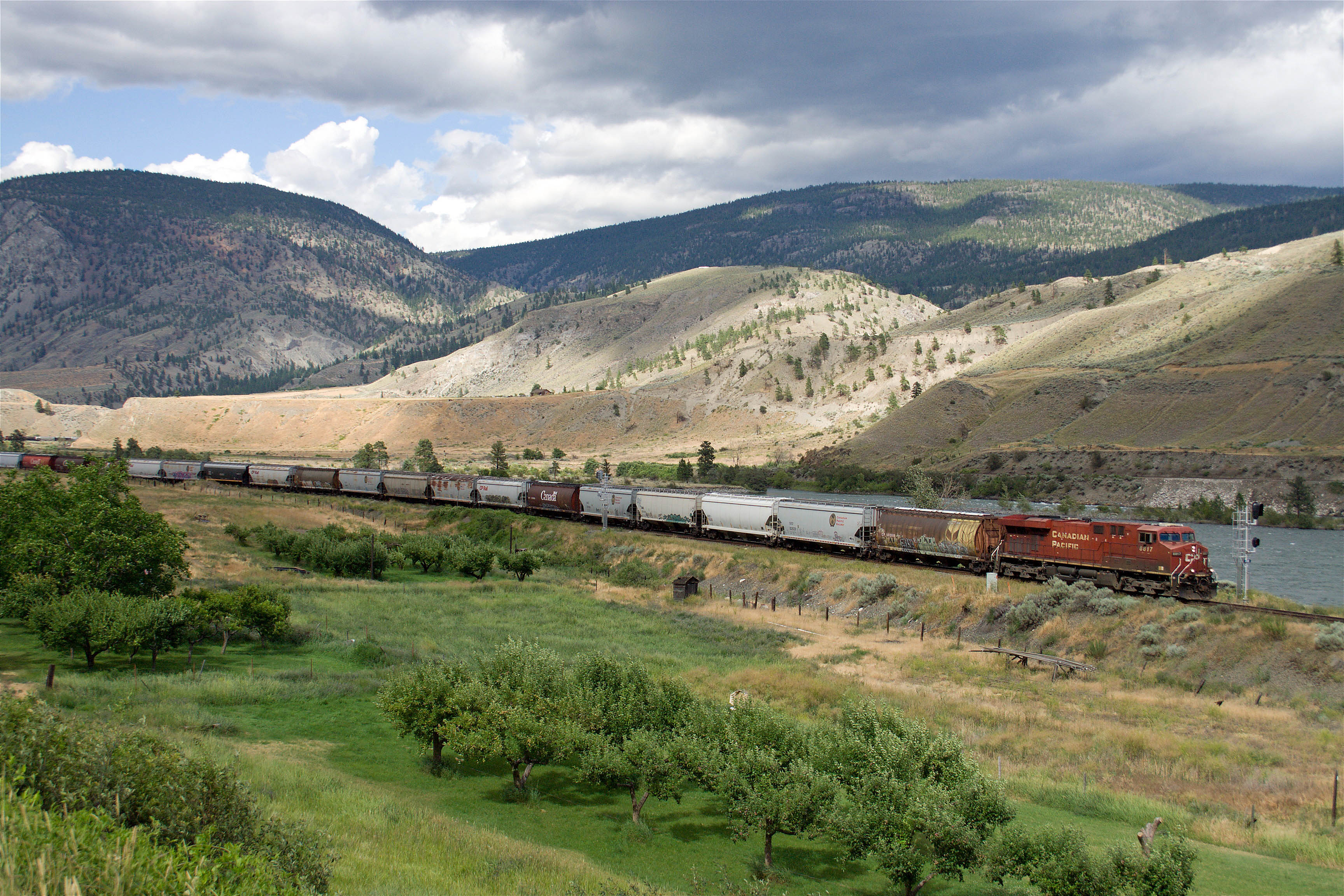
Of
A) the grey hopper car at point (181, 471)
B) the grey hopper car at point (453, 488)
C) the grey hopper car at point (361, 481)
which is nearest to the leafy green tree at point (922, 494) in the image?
the grey hopper car at point (453, 488)

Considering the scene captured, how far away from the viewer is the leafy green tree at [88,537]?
108ft

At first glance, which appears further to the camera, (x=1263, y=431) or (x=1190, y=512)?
(x=1263, y=431)

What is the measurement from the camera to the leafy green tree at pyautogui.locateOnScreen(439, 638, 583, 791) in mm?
22266

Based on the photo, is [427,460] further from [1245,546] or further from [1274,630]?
[1274,630]

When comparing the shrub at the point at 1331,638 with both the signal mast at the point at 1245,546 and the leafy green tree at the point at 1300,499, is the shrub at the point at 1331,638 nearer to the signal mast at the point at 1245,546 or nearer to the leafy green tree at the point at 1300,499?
the signal mast at the point at 1245,546

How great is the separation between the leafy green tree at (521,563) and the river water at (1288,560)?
3774 cm

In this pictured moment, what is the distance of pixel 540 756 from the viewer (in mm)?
22594

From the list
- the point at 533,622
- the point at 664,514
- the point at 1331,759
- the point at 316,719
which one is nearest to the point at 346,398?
the point at 664,514

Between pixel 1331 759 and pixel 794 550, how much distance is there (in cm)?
3337

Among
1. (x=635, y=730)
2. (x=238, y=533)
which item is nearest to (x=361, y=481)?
(x=238, y=533)

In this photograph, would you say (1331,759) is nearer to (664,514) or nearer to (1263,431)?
(664,514)

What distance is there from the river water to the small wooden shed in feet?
94.2

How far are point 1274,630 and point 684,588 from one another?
30.2m

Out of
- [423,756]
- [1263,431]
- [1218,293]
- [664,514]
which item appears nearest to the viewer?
[423,756]
